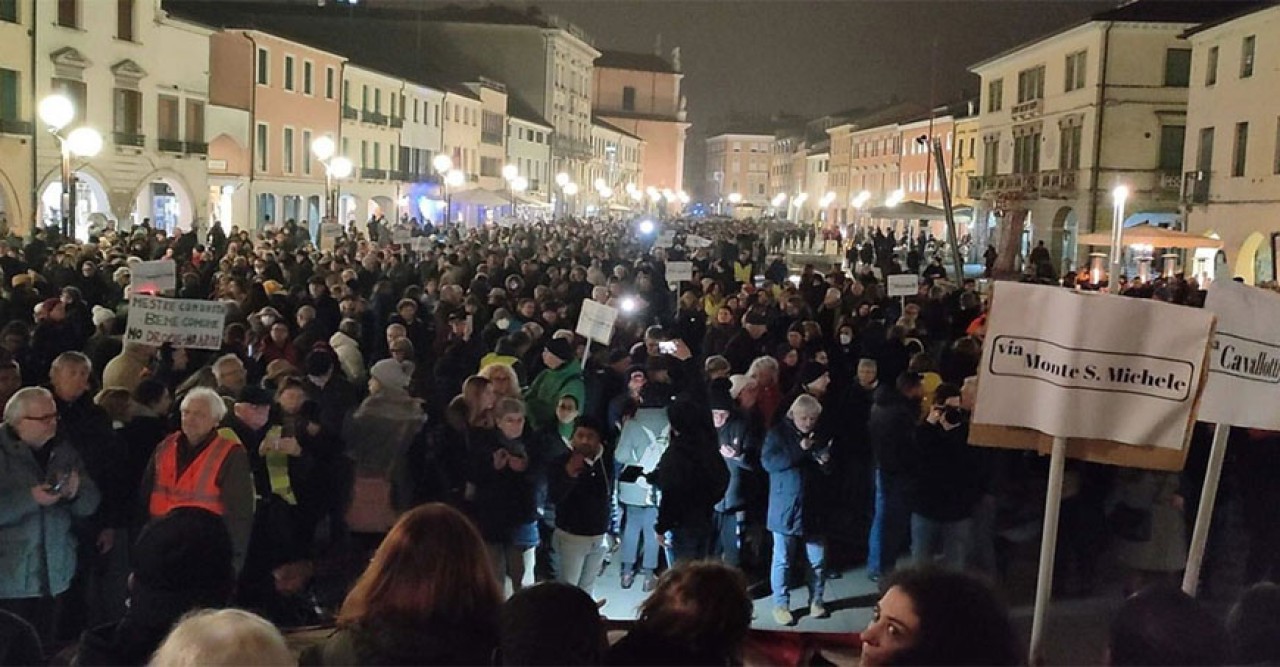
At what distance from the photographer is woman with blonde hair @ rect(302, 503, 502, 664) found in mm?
3881

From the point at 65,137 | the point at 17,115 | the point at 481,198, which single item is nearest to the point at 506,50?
the point at 481,198

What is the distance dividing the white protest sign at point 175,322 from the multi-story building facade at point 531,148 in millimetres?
66586

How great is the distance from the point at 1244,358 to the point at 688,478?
3468 mm

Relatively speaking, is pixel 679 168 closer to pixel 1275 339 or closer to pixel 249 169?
pixel 249 169

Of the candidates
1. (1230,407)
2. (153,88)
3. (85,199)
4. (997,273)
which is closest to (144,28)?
(153,88)

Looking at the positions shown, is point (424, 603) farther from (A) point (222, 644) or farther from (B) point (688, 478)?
(B) point (688, 478)

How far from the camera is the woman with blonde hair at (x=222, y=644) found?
10.9 feet

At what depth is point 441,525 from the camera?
4055 millimetres

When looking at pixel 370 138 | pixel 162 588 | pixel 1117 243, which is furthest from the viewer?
pixel 370 138

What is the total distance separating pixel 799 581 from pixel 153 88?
34.0 metres

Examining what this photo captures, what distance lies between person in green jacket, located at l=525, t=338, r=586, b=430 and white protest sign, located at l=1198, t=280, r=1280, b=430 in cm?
474

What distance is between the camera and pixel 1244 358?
5.52 metres

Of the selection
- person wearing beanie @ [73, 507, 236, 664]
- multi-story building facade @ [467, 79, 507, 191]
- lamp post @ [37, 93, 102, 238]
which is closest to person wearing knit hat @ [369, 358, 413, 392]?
person wearing beanie @ [73, 507, 236, 664]

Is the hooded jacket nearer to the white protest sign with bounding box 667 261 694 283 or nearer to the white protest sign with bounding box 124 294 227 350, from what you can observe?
the white protest sign with bounding box 124 294 227 350
